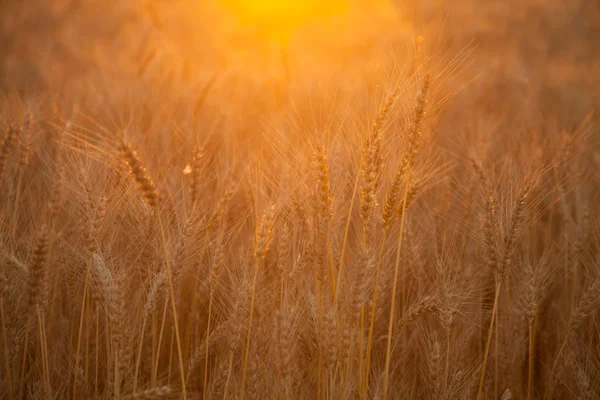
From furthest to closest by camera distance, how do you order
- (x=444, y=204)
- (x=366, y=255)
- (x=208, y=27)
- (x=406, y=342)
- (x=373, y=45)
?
(x=208, y=27)
(x=373, y=45)
(x=444, y=204)
(x=406, y=342)
(x=366, y=255)

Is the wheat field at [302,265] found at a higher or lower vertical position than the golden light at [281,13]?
lower

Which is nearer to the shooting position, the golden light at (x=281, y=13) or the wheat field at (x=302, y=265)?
the wheat field at (x=302, y=265)

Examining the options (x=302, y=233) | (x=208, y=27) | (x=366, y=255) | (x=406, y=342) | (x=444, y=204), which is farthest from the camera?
(x=208, y=27)

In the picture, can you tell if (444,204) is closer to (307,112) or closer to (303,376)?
(303,376)

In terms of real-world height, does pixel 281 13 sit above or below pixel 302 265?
above

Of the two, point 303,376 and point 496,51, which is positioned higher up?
point 496,51

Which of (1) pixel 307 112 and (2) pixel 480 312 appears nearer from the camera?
(2) pixel 480 312

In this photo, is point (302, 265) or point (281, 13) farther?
point (281, 13)

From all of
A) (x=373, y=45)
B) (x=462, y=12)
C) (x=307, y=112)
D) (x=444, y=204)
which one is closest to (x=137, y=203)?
(x=444, y=204)

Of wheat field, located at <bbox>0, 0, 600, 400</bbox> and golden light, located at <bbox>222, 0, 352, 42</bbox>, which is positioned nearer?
wheat field, located at <bbox>0, 0, 600, 400</bbox>

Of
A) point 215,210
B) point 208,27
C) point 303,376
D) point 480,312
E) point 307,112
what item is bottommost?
point 303,376

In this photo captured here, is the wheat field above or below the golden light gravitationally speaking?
below

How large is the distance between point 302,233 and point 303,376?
16.2 inches

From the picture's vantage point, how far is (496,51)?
17.2ft
